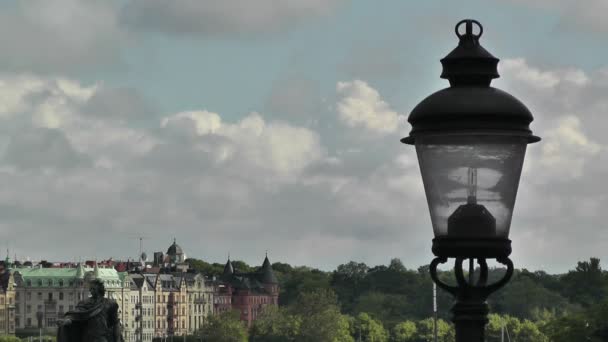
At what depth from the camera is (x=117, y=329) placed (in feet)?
103

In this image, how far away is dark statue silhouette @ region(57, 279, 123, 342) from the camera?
3094cm

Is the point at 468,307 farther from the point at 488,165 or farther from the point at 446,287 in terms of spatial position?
the point at 488,165

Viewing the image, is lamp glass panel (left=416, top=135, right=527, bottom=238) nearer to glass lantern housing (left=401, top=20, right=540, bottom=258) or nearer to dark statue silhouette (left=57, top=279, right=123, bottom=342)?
glass lantern housing (left=401, top=20, right=540, bottom=258)

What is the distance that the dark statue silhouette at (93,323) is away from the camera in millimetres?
30938

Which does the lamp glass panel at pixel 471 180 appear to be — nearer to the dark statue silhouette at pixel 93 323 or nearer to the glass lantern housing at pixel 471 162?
the glass lantern housing at pixel 471 162

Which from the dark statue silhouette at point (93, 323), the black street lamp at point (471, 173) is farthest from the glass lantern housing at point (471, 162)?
the dark statue silhouette at point (93, 323)

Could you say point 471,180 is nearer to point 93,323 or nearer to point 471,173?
point 471,173

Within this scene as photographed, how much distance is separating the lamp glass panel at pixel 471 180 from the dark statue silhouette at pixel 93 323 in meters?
20.2

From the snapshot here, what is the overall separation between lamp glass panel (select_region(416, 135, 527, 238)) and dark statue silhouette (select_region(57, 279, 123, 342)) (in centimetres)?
2017

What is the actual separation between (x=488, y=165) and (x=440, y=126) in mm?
380

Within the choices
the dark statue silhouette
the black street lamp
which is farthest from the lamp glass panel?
the dark statue silhouette

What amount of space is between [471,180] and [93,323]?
67.9 ft

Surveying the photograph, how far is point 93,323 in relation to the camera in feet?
102

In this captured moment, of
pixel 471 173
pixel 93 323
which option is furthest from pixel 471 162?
pixel 93 323
